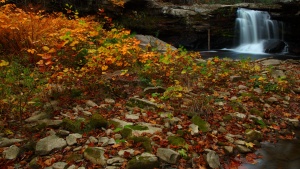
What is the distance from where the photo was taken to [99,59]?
5.40m

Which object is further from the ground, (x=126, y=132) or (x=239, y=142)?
(x=126, y=132)

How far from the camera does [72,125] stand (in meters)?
3.85

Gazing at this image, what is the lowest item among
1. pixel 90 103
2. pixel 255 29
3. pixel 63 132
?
pixel 63 132

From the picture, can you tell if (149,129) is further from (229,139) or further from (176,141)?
(229,139)

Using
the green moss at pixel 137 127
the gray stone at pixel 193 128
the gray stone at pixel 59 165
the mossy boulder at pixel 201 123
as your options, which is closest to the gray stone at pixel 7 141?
the gray stone at pixel 59 165

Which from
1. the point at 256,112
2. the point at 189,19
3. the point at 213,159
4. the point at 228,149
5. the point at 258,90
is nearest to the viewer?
the point at 213,159

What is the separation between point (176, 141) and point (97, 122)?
1.29 m

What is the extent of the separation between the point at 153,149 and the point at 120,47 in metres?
3.24

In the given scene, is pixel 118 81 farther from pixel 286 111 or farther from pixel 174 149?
pixel 286 111

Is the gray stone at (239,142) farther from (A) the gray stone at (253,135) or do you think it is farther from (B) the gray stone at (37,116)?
(B) the gray stone at (37,116)

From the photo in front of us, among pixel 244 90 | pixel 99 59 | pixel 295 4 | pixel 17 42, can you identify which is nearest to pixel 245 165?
pixel 244 90

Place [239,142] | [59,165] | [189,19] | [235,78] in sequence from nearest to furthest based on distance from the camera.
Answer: [59,165] → [239,142] → [235,78] → [189,19]

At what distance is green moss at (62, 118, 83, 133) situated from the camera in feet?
12.6

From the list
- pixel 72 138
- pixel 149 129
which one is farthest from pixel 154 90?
pixel 72 138
